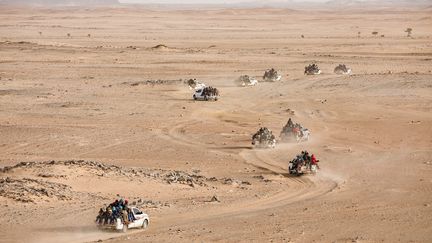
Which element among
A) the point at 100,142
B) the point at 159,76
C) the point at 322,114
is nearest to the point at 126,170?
the point at 100,142

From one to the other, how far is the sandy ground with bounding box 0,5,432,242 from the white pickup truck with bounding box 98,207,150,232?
0.28 meters

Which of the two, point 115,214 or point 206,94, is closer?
point 115,214

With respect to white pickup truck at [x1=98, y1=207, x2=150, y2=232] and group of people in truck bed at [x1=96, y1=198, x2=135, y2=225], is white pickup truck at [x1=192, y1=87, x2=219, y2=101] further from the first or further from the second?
group of people in truck bed at [x1=96, y1=198, x2=135, y2=225]

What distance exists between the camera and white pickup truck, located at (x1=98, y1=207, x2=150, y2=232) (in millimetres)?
24812

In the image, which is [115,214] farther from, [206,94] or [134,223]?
[206,94]

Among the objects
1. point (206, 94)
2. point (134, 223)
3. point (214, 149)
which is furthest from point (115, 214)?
point (206, 94)

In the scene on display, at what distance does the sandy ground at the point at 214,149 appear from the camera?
2619 cm

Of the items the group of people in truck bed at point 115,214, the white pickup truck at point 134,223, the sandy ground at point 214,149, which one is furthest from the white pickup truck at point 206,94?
the group of people in truck bed at point 115,214

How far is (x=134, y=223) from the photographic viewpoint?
25.1 meters

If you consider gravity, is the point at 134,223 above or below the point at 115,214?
below

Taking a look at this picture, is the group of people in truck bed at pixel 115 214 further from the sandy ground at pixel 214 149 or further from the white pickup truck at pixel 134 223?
the sandy ground at pixel 214 149

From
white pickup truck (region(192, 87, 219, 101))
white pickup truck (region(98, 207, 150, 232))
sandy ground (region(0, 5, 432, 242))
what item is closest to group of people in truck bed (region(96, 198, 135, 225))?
white pickup truck (region(98, 207, 150, 232))

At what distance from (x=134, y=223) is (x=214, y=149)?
1799cm

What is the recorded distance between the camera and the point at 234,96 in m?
66.7
